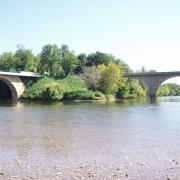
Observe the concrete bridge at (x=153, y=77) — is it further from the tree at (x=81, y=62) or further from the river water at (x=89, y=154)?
the river water at (x=89, y=154)

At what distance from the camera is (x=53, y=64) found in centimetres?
9525

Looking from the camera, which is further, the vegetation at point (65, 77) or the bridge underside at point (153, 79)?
the bridge underside at point (153, 79)

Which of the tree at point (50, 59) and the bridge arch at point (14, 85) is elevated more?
the tree at point (50, 59)

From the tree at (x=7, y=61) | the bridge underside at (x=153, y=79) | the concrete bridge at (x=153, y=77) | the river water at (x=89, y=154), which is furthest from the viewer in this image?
the bridge underside at (x=153, y=79)

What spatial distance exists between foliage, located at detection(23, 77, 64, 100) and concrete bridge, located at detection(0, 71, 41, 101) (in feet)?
6.19

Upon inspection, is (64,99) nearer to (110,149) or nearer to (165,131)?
(165,131)

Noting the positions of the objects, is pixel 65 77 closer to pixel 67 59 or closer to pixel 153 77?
pixel 67 59

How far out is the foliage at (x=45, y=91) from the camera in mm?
78750

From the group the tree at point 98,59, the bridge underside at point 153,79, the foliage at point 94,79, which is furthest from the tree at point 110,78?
the tree at point 98,59

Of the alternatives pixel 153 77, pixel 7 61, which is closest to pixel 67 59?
pixel 7 61

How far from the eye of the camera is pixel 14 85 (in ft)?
271

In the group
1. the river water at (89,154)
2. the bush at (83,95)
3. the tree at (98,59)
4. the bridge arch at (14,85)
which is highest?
the tree at (98,59)

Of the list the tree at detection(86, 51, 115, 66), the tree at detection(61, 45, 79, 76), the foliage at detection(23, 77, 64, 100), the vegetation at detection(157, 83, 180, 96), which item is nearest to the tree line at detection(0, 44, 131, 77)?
the tree at detection(61, 45, 79, 76)

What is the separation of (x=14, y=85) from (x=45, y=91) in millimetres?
8062
